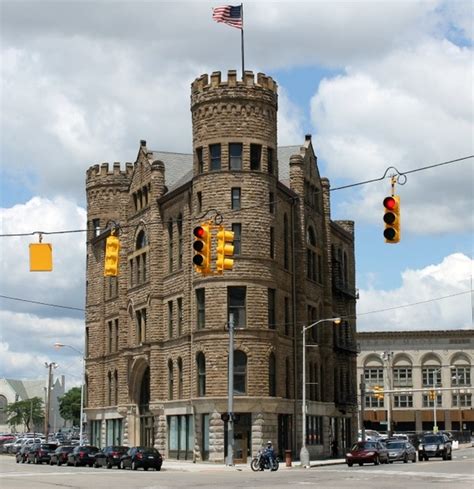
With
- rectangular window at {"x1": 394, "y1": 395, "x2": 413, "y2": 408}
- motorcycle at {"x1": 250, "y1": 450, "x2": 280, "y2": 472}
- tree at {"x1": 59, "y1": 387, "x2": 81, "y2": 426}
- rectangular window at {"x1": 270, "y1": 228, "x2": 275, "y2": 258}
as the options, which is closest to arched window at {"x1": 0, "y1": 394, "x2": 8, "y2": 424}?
tree at {"x1": 59, "y1": 387, "x2": 81, "y2": 426}

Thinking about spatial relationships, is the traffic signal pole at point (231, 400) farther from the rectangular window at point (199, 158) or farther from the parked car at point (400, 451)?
the rectangular window at point (199, 158)

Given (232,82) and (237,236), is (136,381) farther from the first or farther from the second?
(232,82)

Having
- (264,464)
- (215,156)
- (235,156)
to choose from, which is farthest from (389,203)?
(215,156)

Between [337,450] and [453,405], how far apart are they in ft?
189

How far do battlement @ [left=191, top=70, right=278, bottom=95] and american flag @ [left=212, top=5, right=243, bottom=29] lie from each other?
12.8 m

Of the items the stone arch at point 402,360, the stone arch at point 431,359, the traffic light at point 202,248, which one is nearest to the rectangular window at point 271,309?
the traffic light at point 202,248

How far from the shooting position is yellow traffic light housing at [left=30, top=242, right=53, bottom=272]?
31.8 meters

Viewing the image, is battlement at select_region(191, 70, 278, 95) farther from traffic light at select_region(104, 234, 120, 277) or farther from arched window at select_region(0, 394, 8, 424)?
arched window at select_region(0, 394, 8, 424)

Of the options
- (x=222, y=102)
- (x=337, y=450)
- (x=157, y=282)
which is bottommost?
(x=337, y=450)

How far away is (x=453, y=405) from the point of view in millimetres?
125125

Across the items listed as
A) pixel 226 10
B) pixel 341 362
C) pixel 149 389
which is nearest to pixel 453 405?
pixel 341 362

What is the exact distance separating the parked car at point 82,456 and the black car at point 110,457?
91 cm

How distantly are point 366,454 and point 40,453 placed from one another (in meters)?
21.6

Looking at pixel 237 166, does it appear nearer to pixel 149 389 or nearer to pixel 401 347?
pixel 149 389
